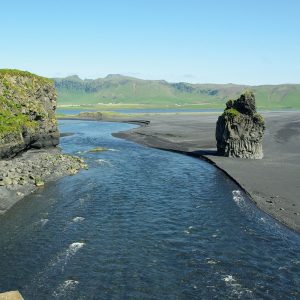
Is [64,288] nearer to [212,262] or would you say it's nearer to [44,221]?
[212,262]

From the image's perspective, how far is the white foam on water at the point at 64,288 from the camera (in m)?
28.5

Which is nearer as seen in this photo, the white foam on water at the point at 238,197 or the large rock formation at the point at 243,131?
the white foam on water at the point at 238,197

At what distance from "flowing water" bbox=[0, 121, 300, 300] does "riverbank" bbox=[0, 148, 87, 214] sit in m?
2.34

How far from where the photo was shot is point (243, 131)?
81.6 metres

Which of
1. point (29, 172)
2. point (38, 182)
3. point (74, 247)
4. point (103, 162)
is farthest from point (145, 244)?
point (103, 162)

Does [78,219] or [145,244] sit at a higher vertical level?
[78,219]

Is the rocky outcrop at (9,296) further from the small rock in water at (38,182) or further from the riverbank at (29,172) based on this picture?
the small rock in water at (38,182)

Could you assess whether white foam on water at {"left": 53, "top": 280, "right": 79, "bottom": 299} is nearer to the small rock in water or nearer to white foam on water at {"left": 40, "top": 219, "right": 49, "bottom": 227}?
white foam on water at {"left": 40, "top": 219, "right": 49, "bottom": 227}

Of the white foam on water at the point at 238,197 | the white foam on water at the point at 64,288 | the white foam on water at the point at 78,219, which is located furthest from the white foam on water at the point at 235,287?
the white foam on water at the point at 238,197

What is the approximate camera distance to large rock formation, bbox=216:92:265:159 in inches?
3201

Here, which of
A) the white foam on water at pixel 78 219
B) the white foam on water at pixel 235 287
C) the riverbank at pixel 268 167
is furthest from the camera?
the riverbank at pixel 268 167

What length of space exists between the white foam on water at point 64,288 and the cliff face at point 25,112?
138ft

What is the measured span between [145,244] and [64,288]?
10789 millimetres

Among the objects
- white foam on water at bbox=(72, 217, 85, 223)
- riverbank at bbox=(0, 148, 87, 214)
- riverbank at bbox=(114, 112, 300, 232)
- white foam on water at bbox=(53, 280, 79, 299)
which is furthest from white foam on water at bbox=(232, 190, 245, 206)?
riverbank at bbox=(0, 148, 87, 214)
